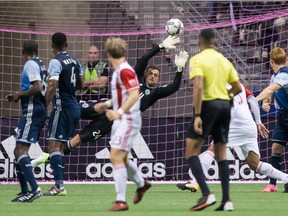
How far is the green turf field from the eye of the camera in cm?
1099

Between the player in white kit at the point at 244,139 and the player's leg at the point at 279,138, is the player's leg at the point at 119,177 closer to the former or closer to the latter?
the player in white kit at the point at 244,139

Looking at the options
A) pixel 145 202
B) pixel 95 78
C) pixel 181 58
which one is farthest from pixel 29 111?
pixel 95 78

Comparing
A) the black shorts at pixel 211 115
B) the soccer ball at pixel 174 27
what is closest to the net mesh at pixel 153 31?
the soccer ball at pixel 174 27

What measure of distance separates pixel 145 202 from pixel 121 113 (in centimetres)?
225

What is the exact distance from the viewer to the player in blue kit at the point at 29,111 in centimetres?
1260

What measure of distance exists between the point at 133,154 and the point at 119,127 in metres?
7.22

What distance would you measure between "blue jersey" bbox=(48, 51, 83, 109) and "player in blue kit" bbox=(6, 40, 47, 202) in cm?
82

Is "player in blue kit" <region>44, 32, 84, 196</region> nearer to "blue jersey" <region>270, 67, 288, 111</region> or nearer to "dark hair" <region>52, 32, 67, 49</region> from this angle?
"dark hair" <region>52, 32, 67, 49</region>

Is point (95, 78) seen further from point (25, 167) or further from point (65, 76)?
point (25, 167)

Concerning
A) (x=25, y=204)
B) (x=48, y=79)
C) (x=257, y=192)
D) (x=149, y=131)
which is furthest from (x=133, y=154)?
(x=25, y=204)

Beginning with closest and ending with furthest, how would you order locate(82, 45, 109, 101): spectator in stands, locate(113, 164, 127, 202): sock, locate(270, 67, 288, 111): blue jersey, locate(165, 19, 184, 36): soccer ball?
locate(113, 164, 127, 202): sock → locate(270, 67, 288, 111): blue jersey → locate(165, 19, 184, 36): soccer ball → locate(82, 45, 109, 101): spectator in stands

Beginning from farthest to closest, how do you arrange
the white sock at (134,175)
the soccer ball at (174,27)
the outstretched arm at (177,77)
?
the soccer ball at (174,27) → the outstretched arm at (177,77) → the white sock at (134,175)

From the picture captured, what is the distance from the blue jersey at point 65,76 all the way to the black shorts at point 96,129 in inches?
82.6

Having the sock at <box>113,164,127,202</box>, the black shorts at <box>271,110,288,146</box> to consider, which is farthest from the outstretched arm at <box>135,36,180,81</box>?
the sock at <box>113,164,127,202</box>
